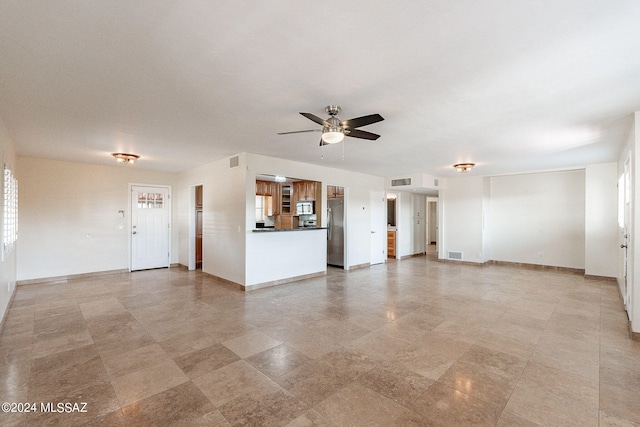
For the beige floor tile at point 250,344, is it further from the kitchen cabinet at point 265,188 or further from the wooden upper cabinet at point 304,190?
the kitchen cabinet at point 265,188

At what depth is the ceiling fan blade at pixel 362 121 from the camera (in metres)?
2.76

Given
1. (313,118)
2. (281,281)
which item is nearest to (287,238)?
(281,281)

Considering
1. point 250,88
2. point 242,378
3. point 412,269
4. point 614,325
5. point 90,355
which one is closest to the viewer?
point 242,378

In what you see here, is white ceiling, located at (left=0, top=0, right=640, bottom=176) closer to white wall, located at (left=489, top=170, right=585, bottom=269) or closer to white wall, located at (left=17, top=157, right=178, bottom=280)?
white wall, located at (left=17, top=157, right=178, bottom=280)

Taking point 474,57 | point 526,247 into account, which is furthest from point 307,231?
point 526,247

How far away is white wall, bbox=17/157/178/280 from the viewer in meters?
5.74

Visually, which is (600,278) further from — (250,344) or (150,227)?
(150,227)

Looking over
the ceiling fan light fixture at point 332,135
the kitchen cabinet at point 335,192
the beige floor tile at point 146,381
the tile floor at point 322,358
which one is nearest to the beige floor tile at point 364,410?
the tile floor at point 322,358

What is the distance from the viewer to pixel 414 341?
125 inches

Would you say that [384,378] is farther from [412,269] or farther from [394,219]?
[394,219]

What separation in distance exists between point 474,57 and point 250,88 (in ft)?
6.06

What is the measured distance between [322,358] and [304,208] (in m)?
5.10

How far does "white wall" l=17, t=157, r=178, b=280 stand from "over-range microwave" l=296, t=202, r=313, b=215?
3875 mm

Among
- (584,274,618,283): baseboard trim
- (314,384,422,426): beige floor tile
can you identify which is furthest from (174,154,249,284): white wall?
(584,274,618,283): baseboard trim
